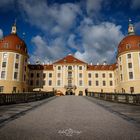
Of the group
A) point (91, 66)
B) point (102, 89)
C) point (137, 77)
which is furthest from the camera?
point (91, 66)

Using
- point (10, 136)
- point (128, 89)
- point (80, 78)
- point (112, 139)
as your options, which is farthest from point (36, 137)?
point (80, 78)

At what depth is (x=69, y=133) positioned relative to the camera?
4.86 metres

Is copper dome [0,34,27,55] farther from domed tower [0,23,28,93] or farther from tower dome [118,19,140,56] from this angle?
tower dome [118,19,140,56]

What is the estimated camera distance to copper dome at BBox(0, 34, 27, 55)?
48838mm

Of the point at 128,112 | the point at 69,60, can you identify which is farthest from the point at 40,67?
the point at 128,112

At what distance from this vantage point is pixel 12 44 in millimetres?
49312

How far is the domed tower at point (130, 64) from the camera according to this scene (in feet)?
148

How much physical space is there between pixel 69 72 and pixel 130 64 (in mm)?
24639

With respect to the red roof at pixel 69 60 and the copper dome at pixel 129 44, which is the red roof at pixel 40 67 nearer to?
the red roof at pixel 69 60

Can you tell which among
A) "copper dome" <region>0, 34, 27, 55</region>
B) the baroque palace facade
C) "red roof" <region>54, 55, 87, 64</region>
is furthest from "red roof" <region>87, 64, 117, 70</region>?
"copper dome" <region>0, 34, 27, 55</region>

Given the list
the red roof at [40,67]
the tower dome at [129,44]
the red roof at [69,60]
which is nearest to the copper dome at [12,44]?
the red roof at [40,67]

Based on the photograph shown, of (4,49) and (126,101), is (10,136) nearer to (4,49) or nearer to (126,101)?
(126,101)

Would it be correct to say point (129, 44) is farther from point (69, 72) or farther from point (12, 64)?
point (12, 64)

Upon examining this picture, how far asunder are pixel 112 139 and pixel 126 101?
1288cm
